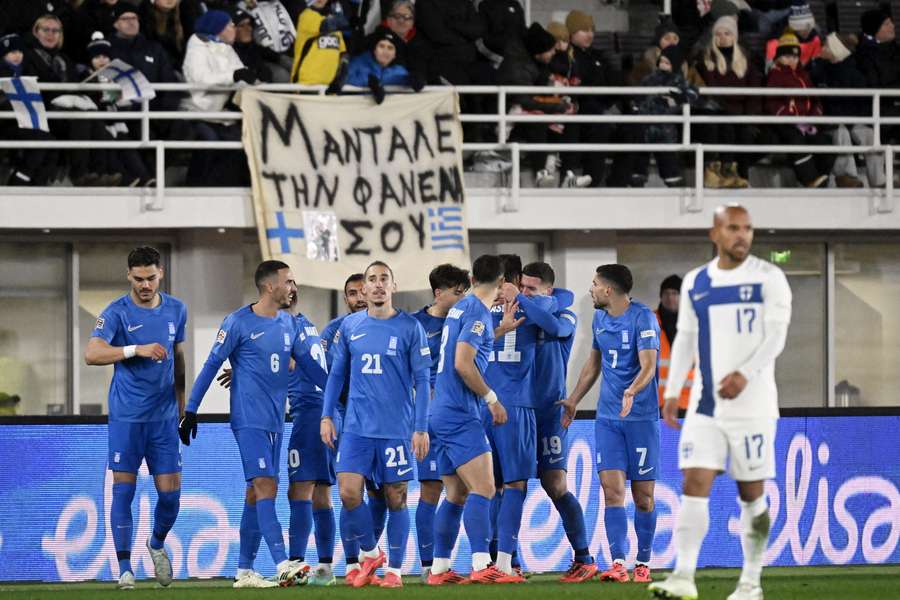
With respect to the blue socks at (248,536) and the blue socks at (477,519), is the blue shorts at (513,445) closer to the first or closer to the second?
the blue socks at (477,519)

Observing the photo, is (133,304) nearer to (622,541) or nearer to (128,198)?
(622,541)

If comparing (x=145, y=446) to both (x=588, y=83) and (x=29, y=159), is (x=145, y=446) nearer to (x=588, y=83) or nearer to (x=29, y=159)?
(x=29, y=159)

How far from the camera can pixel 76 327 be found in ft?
64.2

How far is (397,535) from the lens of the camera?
11.7m

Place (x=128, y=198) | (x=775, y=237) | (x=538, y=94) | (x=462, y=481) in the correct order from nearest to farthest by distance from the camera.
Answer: (x=462, y=481)
(x=128, y=198)
(x=538, y=94)
(x=775, y=237)

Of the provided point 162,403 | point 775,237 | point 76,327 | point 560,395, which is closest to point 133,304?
point 162,403

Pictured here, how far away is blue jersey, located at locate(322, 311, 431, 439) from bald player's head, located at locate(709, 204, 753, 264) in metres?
3.04

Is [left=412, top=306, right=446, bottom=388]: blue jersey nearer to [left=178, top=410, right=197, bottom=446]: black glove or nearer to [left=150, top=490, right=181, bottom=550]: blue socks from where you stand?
[left=178, top=410, right=197, bottom=446]: black glove

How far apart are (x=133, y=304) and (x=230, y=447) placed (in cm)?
181

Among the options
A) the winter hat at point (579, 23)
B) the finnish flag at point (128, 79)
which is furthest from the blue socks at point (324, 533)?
the winter hat at point (579, 23)

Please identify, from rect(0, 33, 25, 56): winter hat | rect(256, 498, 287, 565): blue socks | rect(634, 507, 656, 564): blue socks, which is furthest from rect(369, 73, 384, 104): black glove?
rect(256, 498, 287, 565): blue socks

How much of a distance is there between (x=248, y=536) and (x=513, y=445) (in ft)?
6.42

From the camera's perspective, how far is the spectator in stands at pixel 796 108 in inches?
780

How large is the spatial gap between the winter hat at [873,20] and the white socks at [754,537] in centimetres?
1249
